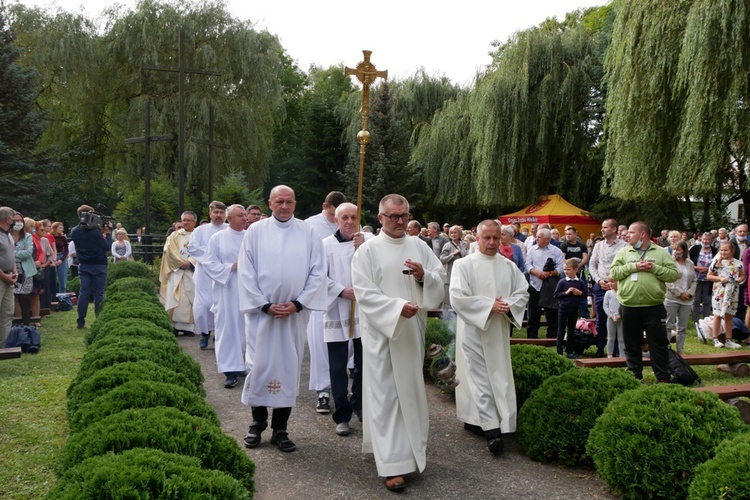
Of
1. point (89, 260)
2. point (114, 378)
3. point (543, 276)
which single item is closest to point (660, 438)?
point (114, 378)

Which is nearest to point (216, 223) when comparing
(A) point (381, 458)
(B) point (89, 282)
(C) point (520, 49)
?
(B) point (89, 282)

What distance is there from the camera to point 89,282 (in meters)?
12.4

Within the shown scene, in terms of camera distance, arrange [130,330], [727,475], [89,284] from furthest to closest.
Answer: [89,284] → [130,330] → [727,475]

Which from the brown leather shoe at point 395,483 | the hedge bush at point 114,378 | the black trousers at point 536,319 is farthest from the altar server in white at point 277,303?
the black trousers at point 536,319

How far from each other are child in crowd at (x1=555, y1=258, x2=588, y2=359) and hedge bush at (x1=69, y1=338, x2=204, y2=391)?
5474 mm

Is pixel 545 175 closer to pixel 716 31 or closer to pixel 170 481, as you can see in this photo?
pixel 716 31

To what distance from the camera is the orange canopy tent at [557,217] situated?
24109 millimetres

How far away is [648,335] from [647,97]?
10.9 metres

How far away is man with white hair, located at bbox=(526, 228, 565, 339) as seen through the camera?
1098cm

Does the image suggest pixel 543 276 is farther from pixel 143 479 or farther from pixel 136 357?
pixel 143 479

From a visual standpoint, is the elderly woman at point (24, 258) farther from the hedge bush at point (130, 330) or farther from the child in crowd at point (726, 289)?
the child in crowd at point (726, 289)

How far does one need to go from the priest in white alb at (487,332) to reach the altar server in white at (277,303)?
1277 mm

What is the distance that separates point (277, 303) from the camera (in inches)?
230

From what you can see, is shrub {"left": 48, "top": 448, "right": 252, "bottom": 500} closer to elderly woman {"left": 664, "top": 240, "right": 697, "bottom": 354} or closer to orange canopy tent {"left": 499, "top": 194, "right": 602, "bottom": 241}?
elderly woman {"left": 664, "top": 240, "right": 697, "bottom": 354}
